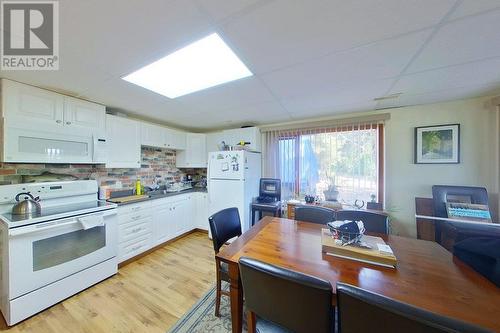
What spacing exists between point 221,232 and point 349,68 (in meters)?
1.88

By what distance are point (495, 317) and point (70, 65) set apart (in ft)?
9.82

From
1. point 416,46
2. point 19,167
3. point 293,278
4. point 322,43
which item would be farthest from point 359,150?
point 19,167

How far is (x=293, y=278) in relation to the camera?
2.60 feet

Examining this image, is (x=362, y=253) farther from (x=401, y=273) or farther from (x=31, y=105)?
(x=31, y=105)

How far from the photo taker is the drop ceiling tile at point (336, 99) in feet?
6.54

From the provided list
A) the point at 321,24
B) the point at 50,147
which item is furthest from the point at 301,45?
the point at 50,147

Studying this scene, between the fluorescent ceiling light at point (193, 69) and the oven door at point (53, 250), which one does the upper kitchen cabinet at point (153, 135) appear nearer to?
the fluorescent ceiling light at point (193, 69)

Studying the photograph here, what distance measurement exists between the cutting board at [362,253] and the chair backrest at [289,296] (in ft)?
1.64

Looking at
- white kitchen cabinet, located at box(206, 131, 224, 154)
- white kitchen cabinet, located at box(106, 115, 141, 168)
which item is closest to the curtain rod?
white kitchen cabinet, located at box(206, 131, 224, 154)

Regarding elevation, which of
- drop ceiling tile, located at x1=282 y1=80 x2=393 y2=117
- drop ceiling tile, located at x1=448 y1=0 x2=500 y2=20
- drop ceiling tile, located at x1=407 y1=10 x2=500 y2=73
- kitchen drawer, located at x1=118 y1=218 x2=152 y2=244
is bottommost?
kitchen drawer, located at x1=118 y1=218 x2=152 y2=244

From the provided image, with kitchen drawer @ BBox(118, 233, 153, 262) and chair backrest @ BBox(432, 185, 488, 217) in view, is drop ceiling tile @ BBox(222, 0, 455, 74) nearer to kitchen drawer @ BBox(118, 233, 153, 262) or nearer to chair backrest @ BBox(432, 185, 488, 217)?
chair backrest @ BBox(432, 185, 488, 217)

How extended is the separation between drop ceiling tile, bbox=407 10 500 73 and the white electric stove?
10.9ft

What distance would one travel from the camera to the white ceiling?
3.22 feet

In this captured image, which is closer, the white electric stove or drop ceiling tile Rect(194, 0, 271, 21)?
drop ceiling tile Rect(194, 0, 271, 21)
